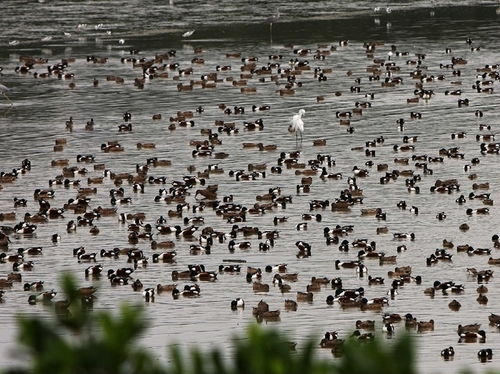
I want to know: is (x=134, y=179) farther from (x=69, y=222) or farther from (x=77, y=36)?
(x=77, y=36)

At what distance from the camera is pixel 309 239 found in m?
46.4

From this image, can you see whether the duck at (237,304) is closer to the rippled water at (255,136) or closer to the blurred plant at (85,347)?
the rippled water at (255,136)

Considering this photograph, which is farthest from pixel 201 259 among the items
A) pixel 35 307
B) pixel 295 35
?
pixel 295 35

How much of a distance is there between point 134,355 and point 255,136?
190 ft

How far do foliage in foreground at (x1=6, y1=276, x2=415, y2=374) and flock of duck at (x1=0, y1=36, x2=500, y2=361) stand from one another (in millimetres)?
24468

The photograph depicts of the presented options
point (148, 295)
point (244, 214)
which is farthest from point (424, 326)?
point (244, 214)

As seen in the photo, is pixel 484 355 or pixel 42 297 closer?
pixel 484 355

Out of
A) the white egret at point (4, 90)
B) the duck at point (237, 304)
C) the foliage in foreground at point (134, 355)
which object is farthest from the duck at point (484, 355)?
the white egret at point (4, 90)

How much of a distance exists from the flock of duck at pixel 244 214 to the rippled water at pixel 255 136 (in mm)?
246

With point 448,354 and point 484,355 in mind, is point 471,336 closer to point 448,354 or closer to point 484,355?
point 484,355

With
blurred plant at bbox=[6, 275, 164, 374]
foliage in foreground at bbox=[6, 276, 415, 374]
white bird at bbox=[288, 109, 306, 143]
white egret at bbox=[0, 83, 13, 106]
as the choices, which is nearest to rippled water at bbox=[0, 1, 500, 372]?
white egret at bbox=[0, 83, 13, 106]

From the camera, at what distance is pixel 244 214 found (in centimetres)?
4950

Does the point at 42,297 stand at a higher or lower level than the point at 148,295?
higher

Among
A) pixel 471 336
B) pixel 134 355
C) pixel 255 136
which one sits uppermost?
pixel 134 355
